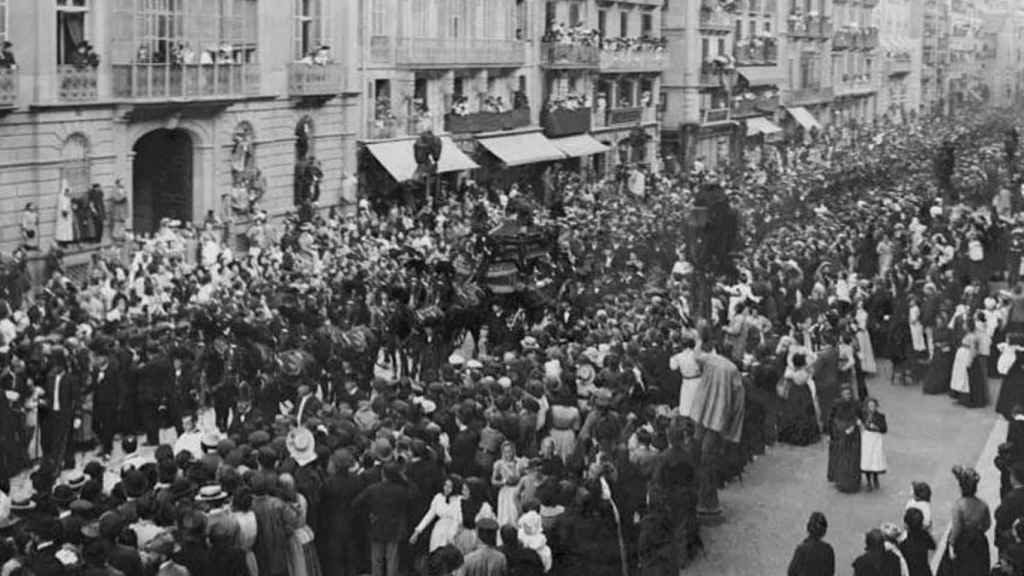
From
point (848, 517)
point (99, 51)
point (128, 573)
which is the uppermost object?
point (99, 51)

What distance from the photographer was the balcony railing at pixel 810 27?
73.4 metres

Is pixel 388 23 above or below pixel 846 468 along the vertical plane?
above

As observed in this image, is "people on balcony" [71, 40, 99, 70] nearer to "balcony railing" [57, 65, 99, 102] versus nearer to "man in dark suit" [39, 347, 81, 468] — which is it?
"balcony railing" [57, 65, 99, 102]

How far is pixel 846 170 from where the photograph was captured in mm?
43531

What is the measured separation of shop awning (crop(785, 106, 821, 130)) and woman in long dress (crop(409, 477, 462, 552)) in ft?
200

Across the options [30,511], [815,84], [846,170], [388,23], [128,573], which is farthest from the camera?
[815,84]

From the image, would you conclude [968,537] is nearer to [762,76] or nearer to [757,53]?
[757,53]

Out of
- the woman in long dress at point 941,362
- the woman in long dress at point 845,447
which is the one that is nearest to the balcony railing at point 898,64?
the woman in long dress at point 941,362

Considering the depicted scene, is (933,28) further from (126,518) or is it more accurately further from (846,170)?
(126,518)

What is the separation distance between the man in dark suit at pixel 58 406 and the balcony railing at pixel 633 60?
3767cm

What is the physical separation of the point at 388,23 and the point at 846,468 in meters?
25.9

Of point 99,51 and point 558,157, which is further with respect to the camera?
point 558,157

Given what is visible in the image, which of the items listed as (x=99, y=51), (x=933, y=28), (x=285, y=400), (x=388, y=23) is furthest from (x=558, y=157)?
(x=933, y=28)

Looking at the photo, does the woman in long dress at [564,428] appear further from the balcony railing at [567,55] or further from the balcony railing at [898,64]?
the balcony railing at [898,64]
